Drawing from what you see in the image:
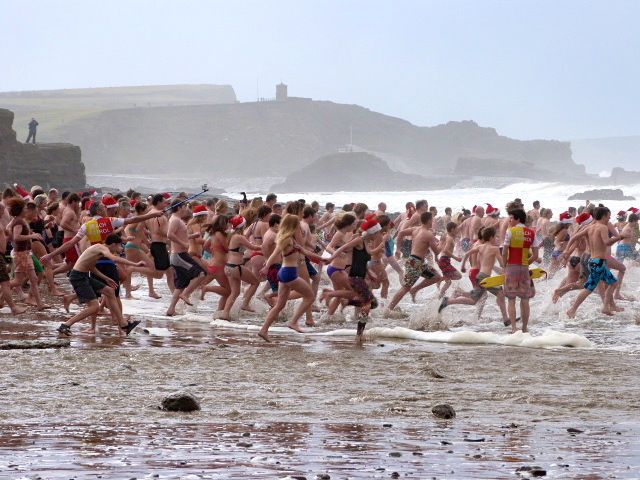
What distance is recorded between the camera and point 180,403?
8094 millimetres

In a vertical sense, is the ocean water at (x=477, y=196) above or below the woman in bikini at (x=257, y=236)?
above

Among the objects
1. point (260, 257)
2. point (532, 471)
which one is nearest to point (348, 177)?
point (260, 257)

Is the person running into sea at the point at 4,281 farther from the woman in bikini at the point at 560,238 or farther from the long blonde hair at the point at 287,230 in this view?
the woman in bikini at the point at 560,238

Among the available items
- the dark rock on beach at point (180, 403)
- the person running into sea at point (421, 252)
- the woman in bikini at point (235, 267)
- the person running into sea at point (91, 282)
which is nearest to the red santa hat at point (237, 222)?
the woman in bikini at point (235, 267)

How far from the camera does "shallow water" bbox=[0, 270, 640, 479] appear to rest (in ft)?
20.3

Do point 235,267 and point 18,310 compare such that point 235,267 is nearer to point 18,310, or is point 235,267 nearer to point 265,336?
point 265,336

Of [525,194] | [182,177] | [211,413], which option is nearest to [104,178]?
[182,177]

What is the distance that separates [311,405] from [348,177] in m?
170

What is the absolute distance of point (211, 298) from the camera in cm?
1855

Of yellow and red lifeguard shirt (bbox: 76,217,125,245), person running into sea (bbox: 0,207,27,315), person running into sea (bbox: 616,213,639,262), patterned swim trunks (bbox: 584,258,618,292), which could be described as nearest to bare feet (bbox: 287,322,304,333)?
yellow and red lifeguard shirt (bbox: 76,217,125,245)

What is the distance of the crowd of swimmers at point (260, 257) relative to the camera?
41.0 feet

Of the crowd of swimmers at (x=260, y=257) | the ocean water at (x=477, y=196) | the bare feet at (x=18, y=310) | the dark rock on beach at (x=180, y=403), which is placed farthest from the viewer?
the ocean water at (x=477, y=196)

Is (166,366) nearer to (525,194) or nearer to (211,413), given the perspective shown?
(211,413)

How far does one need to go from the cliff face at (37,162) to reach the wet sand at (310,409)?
42811mm
